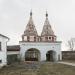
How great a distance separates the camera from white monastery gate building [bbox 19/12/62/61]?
4994 centimetres

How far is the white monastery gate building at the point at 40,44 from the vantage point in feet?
164

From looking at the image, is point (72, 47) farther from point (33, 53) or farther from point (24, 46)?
point (24, 46)

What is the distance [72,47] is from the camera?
295 feet

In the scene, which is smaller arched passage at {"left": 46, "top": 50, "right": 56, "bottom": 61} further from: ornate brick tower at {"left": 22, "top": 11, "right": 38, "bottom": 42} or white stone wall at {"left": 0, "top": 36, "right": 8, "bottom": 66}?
white stone wall at {"left": 0, "top": 36, "right": 8, "bottom": 66}

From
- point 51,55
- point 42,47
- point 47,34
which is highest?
point 47,34

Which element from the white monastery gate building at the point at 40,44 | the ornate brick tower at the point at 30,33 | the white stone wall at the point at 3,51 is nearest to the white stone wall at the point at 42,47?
the white monastery gate building at the point at 40,44

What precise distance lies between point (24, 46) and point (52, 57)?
26.4 feet

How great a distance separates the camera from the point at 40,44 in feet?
165

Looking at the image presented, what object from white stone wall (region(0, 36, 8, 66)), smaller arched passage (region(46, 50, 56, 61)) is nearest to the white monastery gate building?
smaller arched passage (region(46, 50, 56, 61))

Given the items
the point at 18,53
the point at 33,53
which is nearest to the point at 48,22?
the point at 33,53

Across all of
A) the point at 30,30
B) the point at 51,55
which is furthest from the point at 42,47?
the point at 30,30

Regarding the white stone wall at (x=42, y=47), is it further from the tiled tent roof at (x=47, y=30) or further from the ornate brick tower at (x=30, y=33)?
the tiled tent roof at (x=47, y=30)

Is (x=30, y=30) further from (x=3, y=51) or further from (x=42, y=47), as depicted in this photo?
(x=3, y=51)

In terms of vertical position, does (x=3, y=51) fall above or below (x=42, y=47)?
below
